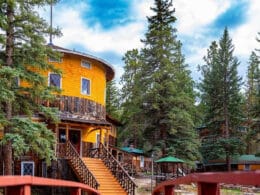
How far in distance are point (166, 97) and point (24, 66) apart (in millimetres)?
16957

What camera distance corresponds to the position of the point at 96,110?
24000 millimetres

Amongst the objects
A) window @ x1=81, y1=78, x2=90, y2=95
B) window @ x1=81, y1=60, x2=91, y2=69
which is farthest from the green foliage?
window @ x1=81, y1=60, x2=91, y2=69

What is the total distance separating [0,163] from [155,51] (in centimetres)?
1555

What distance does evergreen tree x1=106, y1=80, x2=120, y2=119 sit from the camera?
44.7 meters

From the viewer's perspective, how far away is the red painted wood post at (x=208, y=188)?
2102mm

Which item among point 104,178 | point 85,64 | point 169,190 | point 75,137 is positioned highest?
point 85,64

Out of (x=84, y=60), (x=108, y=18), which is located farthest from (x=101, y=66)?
(x=108, y=18)

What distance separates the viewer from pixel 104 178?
63.2ft

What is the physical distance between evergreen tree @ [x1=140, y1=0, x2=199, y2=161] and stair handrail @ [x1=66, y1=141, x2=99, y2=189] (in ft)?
34.8

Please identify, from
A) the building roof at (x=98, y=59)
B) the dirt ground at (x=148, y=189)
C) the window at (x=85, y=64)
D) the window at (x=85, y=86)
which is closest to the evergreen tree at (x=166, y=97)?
the building roof at (x=98, y=59)

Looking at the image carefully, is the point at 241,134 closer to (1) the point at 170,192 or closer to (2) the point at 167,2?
(2) the point at 167,2

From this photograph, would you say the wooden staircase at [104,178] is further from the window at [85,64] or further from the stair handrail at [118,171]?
the window at [85,64]

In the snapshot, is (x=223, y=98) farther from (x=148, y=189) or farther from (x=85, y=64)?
(x=85, y=64)

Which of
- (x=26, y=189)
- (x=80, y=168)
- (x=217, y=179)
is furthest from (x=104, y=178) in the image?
(x=217, y=179)
